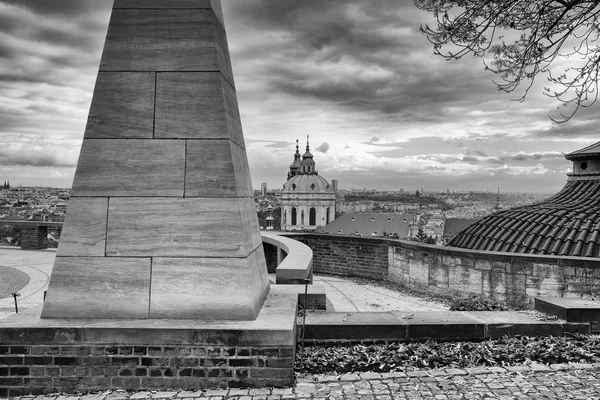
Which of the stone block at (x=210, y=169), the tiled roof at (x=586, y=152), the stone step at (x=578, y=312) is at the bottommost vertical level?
the stone step at (x=578, y=312)

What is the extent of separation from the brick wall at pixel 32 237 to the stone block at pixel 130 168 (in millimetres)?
15129

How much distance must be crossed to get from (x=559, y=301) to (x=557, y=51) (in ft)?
10.6

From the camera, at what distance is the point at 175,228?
4465 millimetres

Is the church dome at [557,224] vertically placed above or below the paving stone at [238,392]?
above

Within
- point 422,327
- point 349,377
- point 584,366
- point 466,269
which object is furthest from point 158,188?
point 466,269

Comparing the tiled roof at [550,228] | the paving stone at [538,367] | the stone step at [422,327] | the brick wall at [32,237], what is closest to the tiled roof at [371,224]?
the brick wall at [32,237]

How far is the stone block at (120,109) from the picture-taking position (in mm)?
4539

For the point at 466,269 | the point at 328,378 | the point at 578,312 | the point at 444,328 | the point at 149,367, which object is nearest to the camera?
the point at 149,367

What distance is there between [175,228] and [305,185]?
11719 centimetres

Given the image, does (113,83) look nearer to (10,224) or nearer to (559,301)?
(559,301)

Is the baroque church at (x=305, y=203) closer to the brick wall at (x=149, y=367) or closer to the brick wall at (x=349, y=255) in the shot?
the brick wall at (x=349, y=255)

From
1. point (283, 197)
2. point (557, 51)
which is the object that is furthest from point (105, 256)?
point (283, 197)

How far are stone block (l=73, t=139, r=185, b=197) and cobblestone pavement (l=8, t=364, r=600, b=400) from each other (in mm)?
1765

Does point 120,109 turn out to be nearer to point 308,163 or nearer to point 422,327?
point 422,327
